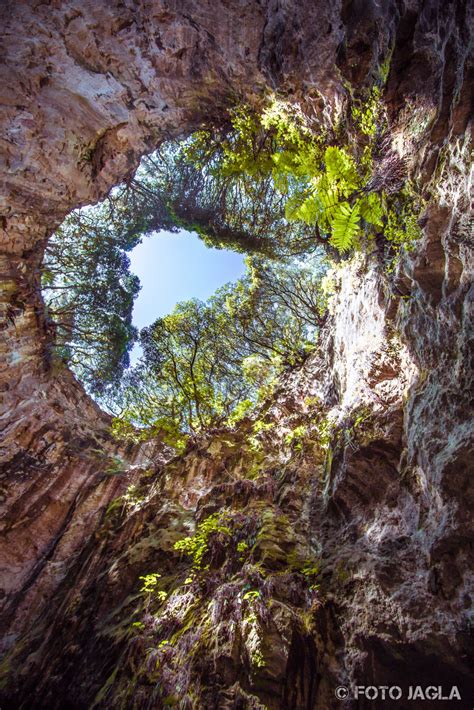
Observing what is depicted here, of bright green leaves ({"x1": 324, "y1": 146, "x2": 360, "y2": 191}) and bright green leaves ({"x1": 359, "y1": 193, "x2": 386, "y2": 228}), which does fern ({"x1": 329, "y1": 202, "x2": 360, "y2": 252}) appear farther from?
bright green leaves ({"x1": 324, "y1": 146, "x2": 360, "y2": 191})

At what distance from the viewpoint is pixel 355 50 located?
4.90 meters

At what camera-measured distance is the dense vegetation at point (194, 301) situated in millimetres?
8383

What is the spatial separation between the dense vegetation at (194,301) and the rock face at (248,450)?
1103mm

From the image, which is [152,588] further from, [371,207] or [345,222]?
[371,207]

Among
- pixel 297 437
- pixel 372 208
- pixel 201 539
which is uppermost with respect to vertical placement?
pixel 372 208

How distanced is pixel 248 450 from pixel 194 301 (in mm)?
5114

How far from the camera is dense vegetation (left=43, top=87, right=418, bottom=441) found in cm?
838

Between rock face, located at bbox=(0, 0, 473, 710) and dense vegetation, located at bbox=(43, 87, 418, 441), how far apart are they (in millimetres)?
1103

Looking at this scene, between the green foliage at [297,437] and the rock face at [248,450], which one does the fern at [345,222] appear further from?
the green foliage at [297,437]

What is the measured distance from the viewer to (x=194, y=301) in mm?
10477

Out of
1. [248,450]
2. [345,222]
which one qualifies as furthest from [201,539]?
[345,222]

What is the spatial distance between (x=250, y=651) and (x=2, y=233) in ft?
21.3

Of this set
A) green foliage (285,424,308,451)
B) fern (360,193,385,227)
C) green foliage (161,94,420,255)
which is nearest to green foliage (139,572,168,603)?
green foliage (285,424,308,451)

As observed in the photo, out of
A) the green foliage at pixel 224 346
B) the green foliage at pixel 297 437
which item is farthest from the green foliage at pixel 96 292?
the green foliage at pixel 297 437
